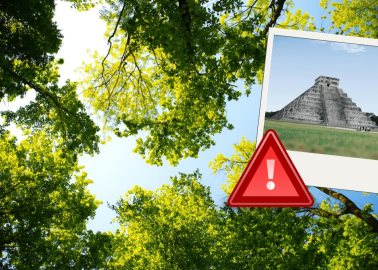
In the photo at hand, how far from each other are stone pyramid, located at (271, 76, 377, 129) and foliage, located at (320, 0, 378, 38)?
1451 centimetres

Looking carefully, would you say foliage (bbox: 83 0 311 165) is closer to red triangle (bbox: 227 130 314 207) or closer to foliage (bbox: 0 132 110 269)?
foliage (bbox: 0 132 110 269)

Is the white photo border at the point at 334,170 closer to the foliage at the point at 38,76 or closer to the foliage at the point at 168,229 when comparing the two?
the foliage at the point at 38,76

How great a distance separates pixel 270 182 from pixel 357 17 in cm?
1698

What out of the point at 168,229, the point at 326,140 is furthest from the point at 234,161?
the point at 326,140

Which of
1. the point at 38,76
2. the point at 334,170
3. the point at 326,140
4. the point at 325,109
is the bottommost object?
the point at 334,170

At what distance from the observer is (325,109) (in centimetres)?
513

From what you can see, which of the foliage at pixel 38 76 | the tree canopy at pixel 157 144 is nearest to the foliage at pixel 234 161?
the tree canopy at pixel 157 144

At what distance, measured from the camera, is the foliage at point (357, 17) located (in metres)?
18.4

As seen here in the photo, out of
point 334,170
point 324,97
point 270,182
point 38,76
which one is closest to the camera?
point 270,182

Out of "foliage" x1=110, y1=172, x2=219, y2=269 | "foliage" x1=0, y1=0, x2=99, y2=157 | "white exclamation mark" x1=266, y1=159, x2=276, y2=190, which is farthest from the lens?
"foliage" x1=110, y1=172, x2=219, y2=269

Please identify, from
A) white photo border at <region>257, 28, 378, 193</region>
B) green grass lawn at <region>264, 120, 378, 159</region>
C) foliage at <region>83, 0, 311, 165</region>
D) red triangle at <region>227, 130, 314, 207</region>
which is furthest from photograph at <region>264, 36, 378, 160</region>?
foliage at <region>83, 0, 311, 165</region>

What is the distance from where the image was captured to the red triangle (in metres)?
4.26

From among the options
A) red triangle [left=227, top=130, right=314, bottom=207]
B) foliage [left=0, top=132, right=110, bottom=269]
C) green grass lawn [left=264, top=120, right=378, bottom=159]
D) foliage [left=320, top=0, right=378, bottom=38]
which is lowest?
red triangle [left=227, top=130, right=314, bottom=207]

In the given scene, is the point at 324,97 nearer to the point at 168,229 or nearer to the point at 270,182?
the point at 270,182
